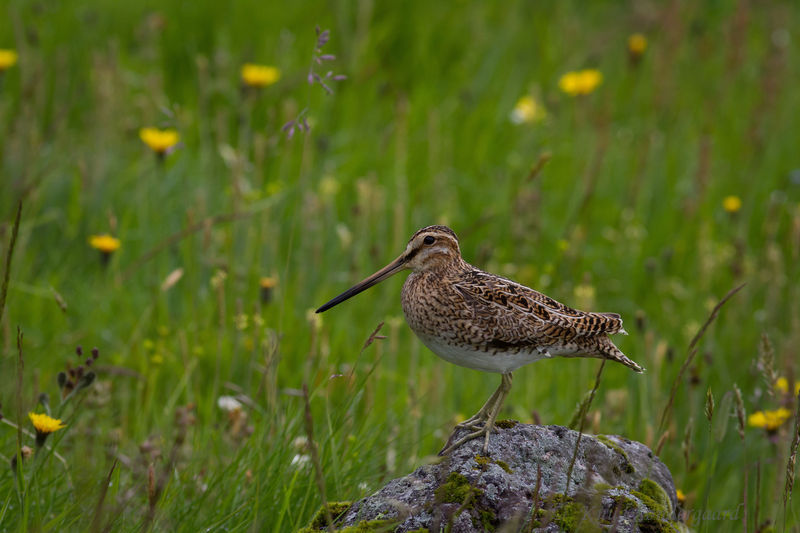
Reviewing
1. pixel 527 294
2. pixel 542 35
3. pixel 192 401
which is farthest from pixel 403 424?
pixel 542 35

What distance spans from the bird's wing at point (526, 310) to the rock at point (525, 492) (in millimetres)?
398

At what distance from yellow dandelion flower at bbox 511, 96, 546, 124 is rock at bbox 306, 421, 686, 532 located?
4941 millimetres

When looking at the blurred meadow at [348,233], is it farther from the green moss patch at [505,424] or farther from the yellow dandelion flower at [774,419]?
the green moss patch at [505,424]

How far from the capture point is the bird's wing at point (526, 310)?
3.64 meters

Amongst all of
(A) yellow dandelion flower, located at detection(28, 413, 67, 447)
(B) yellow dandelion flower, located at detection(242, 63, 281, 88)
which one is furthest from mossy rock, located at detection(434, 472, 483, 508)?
(B) yellow dandelion flower, located at detection(242, 63, 281, 88)

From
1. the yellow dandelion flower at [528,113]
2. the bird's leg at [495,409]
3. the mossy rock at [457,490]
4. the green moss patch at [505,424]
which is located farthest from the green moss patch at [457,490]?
the yellow dandelion flower at [528,113]

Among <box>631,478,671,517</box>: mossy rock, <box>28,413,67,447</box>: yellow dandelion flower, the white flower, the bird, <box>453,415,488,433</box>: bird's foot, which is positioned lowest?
the white flower

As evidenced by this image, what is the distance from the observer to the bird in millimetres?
3568

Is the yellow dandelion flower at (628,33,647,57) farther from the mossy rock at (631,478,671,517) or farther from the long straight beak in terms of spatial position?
the mossy rock at (631,478,671,517)

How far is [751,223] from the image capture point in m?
8.02

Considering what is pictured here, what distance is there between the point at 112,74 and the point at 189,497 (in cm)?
365

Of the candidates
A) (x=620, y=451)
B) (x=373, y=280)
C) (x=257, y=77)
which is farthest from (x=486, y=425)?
(x=257, y=77)

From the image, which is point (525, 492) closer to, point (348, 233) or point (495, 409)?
point (495, 409)

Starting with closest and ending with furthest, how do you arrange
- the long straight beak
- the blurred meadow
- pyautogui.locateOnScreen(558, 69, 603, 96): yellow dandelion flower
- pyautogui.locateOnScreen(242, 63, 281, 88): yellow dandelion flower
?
the long straight beak < the blurred meadow < pyautogui.locateOnScreen(242, 63, 281, 88): yellow dandelion flower < pyautogui.locateOnScreen(558, 69, 603, 96): yellow dandelion flower
